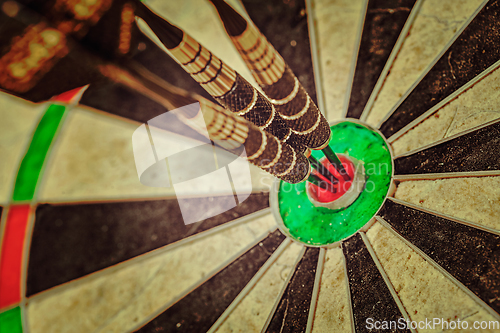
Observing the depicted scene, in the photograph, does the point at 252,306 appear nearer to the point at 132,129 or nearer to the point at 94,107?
the point at 132,129

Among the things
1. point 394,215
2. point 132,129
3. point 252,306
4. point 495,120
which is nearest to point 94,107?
point 132,129

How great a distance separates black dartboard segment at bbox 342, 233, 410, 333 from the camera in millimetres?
520

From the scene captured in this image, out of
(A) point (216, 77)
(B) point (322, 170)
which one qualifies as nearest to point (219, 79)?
(A) point (216, 77)

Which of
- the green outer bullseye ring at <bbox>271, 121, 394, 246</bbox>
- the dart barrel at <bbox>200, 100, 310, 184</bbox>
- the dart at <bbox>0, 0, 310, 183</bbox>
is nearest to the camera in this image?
the dart at <bbox>0, 0, 310, 183</bbox>

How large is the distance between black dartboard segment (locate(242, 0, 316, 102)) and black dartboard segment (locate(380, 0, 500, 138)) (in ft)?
0.91

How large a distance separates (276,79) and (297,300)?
0.56m

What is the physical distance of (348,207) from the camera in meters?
0.65

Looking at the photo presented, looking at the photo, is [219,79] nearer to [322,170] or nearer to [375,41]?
[322,170]

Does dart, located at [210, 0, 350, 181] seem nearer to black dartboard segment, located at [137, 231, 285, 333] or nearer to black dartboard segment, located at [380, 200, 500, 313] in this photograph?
black dartboard segment, located at [380, 200, 500, 313]

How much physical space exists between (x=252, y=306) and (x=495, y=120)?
2.39 feet

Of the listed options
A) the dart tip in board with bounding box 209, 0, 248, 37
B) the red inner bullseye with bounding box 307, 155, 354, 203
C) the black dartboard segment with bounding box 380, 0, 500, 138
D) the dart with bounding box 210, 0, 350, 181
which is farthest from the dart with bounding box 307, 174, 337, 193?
the dart tip in board with bounding box 209, 0, 248, 37

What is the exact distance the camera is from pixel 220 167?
0.84 metres

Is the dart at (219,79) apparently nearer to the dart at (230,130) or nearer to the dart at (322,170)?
the dart at (230,130)

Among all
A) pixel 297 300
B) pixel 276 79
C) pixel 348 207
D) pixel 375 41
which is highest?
pixel 375 41
